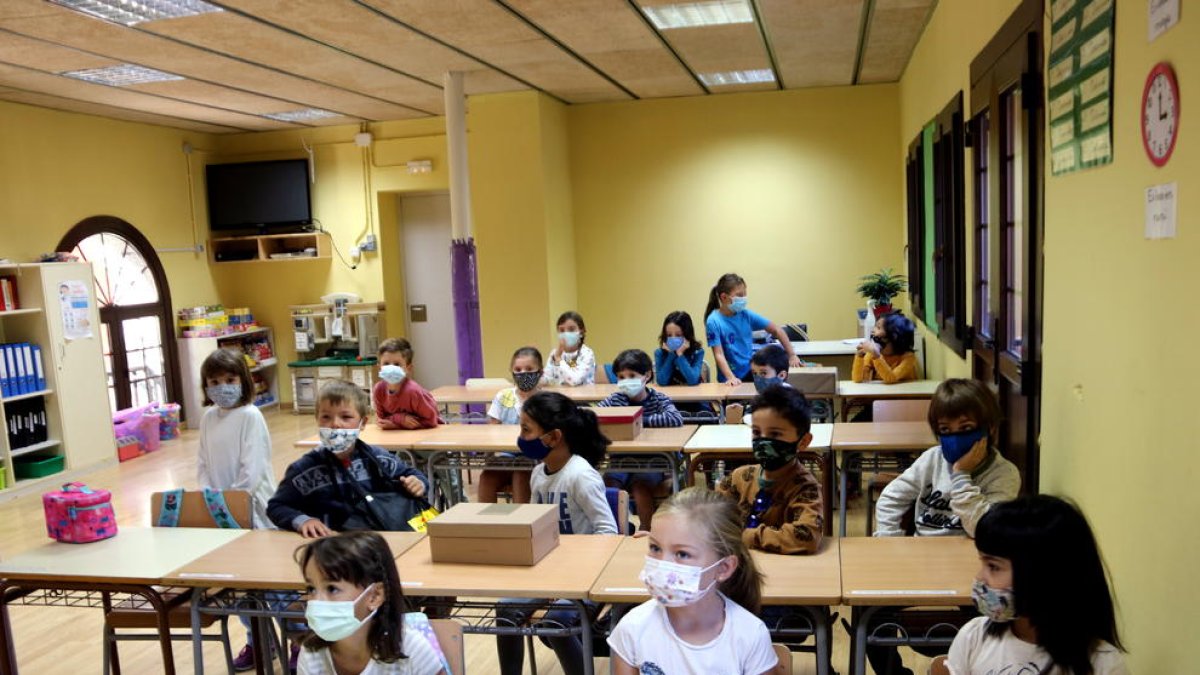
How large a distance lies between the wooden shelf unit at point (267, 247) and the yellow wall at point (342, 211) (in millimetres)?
136

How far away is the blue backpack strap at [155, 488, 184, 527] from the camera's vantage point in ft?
12.2

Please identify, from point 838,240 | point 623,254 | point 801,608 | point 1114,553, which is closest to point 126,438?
point 623,254

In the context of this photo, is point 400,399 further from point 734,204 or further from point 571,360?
point 734,204

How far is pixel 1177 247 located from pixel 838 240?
724 cm

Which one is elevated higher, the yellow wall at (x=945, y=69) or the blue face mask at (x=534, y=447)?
the yellow wall at (x=945, y=69)

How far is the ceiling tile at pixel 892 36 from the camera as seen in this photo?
233 inches

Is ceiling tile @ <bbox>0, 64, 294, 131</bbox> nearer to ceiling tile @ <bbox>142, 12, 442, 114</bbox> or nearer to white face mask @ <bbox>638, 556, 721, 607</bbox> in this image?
ceiling tile @ <bbox>142, 12, 442, 114</bbox>

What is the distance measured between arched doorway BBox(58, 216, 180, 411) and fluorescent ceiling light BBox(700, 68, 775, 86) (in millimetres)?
5930

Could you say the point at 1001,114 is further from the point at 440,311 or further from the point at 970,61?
the point at 440,311

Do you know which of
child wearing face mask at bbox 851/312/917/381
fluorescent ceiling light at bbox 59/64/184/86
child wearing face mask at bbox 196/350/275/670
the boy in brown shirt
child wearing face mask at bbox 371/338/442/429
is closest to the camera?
the boy in brown shirt

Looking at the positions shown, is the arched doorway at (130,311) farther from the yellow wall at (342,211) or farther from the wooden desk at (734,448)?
the wooden desk at (734,448)

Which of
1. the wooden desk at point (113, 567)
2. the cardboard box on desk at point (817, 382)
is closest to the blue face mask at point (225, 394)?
the wooden desk at point (113, 567)

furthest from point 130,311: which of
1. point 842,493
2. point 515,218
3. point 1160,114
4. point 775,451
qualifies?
point 1160,114

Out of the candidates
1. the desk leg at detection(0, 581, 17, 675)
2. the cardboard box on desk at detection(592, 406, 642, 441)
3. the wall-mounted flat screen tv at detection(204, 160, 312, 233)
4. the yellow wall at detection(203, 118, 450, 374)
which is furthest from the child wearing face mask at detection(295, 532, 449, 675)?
the wall-mounted flat screen tv at detection(204, 160, 312, 233)
